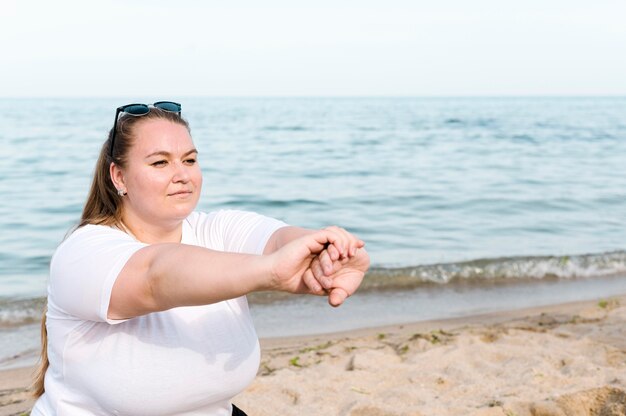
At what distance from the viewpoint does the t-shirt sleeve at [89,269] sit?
232 centimetres

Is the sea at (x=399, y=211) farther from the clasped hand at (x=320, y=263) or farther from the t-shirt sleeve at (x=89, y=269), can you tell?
the clasped hand at (x=320, y=263)

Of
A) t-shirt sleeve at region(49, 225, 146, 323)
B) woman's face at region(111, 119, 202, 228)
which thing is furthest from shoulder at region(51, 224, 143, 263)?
woman's face at region(111, 119, 202, 228)

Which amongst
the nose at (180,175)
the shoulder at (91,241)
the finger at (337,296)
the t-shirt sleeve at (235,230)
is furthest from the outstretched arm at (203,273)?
the t-shirt sleeve at (235,230)

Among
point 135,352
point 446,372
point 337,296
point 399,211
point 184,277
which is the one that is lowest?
point 399,211

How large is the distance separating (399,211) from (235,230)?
11.1m

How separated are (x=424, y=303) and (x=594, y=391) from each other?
3.77 metres

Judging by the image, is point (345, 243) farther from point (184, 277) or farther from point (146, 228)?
point (146, 228)

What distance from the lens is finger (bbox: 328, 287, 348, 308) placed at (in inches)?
92.3

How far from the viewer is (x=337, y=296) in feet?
7.77

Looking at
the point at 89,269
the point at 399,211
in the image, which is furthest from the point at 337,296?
the point at 399,211

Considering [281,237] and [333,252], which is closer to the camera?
[333,252]

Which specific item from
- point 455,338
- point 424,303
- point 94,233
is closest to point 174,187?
point 94,233

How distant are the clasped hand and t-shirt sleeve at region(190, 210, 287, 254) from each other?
540mm

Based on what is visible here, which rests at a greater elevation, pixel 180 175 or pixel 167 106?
pixel 167 106
